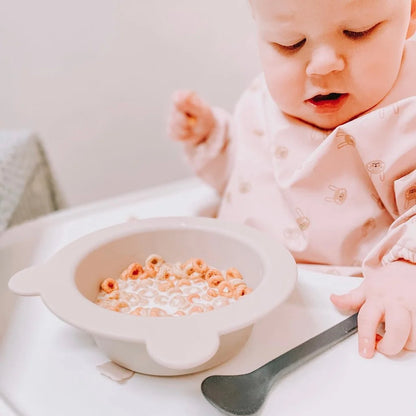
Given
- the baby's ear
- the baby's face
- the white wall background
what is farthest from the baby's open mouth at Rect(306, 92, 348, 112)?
the white wall background

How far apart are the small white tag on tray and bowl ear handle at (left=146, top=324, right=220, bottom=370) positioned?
3.3 inches

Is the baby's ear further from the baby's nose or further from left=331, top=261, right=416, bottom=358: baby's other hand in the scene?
left=331, top=261, right=416, bottom=358: baby's other hand

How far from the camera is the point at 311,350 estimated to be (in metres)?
0.52

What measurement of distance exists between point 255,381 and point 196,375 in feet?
0.19

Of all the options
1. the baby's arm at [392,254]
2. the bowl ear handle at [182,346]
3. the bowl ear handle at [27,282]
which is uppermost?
the bowl ear handle at [27,282]

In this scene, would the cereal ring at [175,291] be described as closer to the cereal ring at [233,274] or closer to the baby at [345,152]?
the cereal ring at [233,274]

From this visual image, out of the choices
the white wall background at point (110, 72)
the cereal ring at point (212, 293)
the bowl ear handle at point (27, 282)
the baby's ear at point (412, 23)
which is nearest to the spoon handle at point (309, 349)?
the cereal ring at point (212, 293)

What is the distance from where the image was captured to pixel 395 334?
1.68 ft

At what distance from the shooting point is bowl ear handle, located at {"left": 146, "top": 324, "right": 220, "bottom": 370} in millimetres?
423

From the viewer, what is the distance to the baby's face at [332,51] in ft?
1.91

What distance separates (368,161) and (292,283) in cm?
22

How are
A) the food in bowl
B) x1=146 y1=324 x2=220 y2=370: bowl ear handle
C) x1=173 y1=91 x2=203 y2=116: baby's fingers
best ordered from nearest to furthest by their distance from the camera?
x1=146 y1=324 x2=220 y2=370: bowl ear handle < the food in bowl < x1=173 y1=91 x2=203 y2=116: baby's fingers

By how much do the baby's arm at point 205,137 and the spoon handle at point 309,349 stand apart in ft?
1.38

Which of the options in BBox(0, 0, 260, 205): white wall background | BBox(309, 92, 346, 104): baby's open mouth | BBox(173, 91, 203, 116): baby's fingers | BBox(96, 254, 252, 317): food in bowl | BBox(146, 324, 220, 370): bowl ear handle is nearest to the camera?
BBox(146, 324, 220, 370): bowl ear handle
